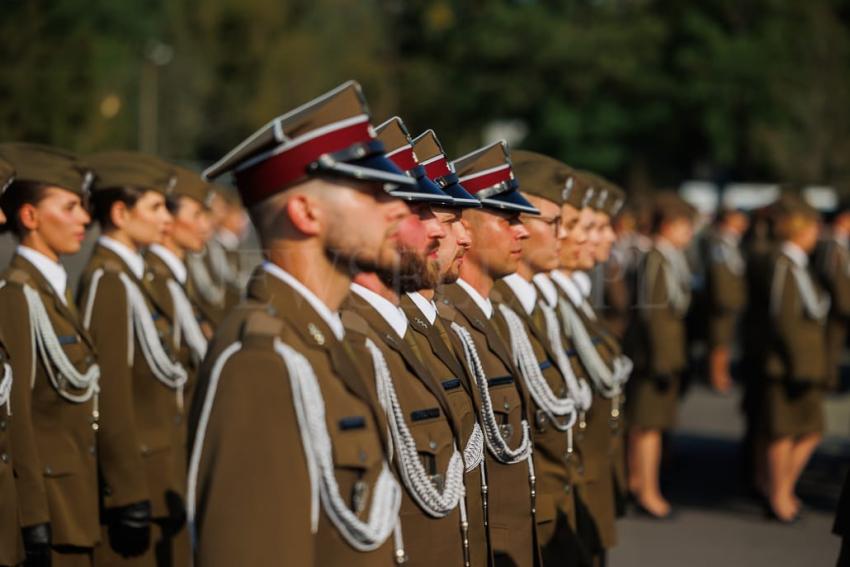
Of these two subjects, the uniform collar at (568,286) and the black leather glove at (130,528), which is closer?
the black leather glove at (130,528)

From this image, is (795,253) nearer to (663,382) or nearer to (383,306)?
(663,382)

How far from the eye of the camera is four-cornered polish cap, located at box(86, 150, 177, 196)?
21.8 feet

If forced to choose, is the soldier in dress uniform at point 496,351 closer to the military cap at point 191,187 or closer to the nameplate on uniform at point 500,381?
the nameplate on uniform at point 500,381

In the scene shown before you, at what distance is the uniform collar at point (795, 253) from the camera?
368 inches

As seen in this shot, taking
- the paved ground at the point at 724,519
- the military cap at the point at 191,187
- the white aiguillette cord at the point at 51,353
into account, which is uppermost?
the military cap at the point at 191,187

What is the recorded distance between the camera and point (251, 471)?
2676 mm

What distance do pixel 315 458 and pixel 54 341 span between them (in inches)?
111

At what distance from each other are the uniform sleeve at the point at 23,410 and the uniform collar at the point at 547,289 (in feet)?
7.27

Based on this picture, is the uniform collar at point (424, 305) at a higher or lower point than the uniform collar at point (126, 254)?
lower

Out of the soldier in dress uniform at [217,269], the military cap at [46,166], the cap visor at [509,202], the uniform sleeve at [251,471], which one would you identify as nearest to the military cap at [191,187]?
the soldier in dress uniform at [217,269]

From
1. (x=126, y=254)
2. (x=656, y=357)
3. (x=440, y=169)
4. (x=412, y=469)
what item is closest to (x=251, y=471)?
(x=412, y=469)

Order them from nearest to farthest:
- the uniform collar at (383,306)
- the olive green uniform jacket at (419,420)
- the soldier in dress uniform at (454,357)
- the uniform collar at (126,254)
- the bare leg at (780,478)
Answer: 1. the olive green uniform jacket at (419,420)
2. the uniform collar at (383,306)
3. the soldier in dress uniform at (454,357)
4. the uniform collar at (126,254)
5. the bare leg at (780,478)

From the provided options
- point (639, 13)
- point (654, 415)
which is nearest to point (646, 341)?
point (654, 415)

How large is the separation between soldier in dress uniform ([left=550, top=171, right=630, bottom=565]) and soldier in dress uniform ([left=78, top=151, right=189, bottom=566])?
6.17 ft
